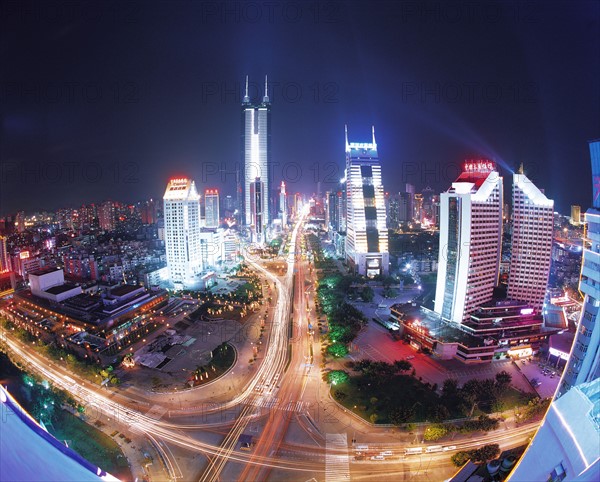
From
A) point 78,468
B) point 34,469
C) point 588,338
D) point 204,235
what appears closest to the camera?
point 34,469

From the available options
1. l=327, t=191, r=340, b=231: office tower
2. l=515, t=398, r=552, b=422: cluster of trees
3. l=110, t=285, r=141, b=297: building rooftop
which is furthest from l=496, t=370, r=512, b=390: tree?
l=327, t=191, r=340, b=231: office tower

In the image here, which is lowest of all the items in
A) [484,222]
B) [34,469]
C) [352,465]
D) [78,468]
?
[352,465]

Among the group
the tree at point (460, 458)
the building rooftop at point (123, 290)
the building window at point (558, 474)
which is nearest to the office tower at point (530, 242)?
the tree at point (460, 458)

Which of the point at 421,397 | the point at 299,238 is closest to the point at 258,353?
the point at 421,397

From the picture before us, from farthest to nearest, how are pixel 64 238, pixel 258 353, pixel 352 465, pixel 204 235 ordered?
pixel 64 238, pixel 204 235, pixel 258 353, pixel 352 465

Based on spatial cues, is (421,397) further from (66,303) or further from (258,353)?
(66,303)

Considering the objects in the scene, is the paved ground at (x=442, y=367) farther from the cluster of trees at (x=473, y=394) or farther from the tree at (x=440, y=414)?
the tree at (x=440, y=414)
